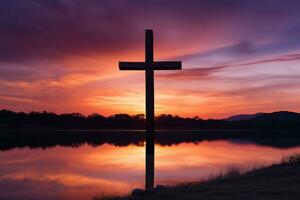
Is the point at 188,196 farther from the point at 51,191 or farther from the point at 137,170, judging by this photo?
the point at 137,170

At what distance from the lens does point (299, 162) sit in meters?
14.1

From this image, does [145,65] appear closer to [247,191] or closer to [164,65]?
[164,65]

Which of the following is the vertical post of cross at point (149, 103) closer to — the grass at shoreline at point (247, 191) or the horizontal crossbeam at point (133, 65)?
the horizontal crossbeam at point (133, 65)

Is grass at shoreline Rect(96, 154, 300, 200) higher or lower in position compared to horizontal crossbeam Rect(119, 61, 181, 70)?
lower

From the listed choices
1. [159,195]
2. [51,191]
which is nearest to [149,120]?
[159,195]

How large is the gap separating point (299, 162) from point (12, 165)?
1458 cm

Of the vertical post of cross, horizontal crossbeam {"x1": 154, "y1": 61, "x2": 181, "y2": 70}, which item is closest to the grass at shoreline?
the vertical post of cross

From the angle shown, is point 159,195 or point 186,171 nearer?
point 159,195

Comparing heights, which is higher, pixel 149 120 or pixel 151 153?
pixel 149 120

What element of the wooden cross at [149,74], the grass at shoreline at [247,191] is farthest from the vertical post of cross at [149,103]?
the grass at shoreline at [247,191]

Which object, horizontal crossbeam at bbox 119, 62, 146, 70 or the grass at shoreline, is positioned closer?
the grass at shoreline

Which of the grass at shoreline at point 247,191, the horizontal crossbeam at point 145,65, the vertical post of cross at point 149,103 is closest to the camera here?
the grass at shoreline at point 247,191

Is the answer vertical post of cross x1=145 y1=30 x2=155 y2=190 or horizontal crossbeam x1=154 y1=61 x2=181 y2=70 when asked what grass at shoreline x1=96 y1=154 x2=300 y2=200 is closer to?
vertical post of cross x1=145 y1=30 x2=155 y2=190

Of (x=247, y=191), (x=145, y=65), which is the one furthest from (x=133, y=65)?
(x=247, y=191)
